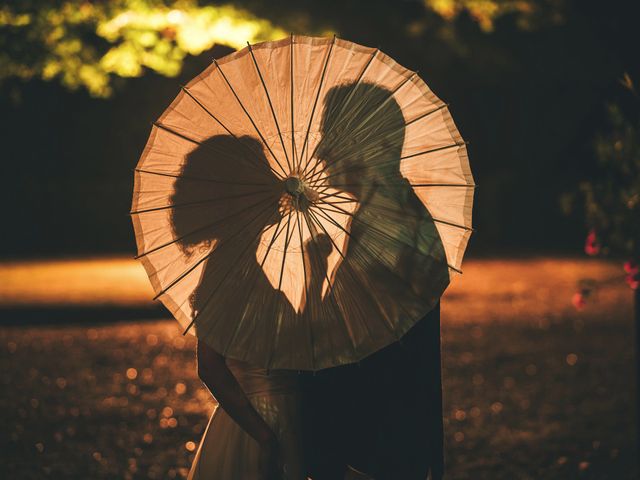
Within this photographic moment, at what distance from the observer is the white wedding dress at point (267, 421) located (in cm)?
278

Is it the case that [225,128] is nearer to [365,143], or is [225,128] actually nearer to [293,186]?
[293,186]

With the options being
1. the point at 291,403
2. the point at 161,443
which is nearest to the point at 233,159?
the point at 291,403

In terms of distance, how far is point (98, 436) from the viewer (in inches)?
263

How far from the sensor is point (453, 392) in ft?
26.1

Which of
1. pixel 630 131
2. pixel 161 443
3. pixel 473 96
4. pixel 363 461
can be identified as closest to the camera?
pixel 363 461

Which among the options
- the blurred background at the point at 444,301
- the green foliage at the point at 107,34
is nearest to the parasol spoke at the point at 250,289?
the blurred background at the point at 444,301

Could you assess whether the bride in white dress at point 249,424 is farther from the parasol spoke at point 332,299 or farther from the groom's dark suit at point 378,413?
the parasol spoke at point 332,299

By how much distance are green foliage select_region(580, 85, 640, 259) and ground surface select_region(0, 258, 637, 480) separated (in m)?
1.51

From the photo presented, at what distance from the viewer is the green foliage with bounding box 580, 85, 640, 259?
5055 millimetres

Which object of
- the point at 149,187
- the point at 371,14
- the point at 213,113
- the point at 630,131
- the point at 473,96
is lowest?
the point at 149,187

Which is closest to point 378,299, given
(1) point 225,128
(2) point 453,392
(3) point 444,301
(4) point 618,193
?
(1) point 225,128

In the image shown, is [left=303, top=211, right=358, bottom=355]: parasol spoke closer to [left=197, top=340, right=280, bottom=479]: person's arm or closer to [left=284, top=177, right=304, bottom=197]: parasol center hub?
[left=284, top=177, right=304, bottom=197]: parasol center hub

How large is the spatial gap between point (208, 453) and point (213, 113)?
1099 millimetres

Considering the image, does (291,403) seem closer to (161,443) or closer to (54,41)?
(161,443)
